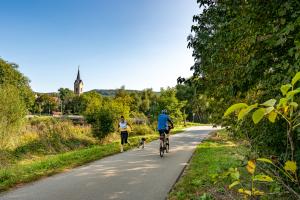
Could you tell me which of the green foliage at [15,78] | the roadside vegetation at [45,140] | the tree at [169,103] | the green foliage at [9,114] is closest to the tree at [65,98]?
the green foliage at [15,78]

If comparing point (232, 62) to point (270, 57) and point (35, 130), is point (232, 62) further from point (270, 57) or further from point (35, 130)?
point (35, 130)

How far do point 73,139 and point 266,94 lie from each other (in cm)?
1963

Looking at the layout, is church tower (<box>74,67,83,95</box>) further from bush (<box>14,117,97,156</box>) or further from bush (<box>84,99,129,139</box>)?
bush (<box>84,99,129,139</box>)

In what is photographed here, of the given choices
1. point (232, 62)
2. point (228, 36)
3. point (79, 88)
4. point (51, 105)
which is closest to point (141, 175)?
point (232, 62)

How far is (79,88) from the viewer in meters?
160

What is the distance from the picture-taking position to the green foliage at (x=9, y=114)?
1780 cm

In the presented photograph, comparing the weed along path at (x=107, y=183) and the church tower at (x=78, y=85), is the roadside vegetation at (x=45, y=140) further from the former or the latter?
the church tower at (x=78, y=85)

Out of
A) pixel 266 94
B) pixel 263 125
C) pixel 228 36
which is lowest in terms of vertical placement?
pixel 263 125

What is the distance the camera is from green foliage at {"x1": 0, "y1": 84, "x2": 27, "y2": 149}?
17797 mm

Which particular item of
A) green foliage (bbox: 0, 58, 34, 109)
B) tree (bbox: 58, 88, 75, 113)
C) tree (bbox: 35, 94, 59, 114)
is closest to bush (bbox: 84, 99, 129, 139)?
green foliage (bbox: 0, 58, 34, 109)

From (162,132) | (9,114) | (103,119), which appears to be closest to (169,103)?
(103,119)

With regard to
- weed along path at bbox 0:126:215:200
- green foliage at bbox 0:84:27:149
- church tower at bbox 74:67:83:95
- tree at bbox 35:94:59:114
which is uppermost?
church tower at bbox 74:67:83:95

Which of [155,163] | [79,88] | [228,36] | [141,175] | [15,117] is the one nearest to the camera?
[228,36]

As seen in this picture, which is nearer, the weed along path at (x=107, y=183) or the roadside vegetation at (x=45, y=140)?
the weed along path at (x=107, y=183)
